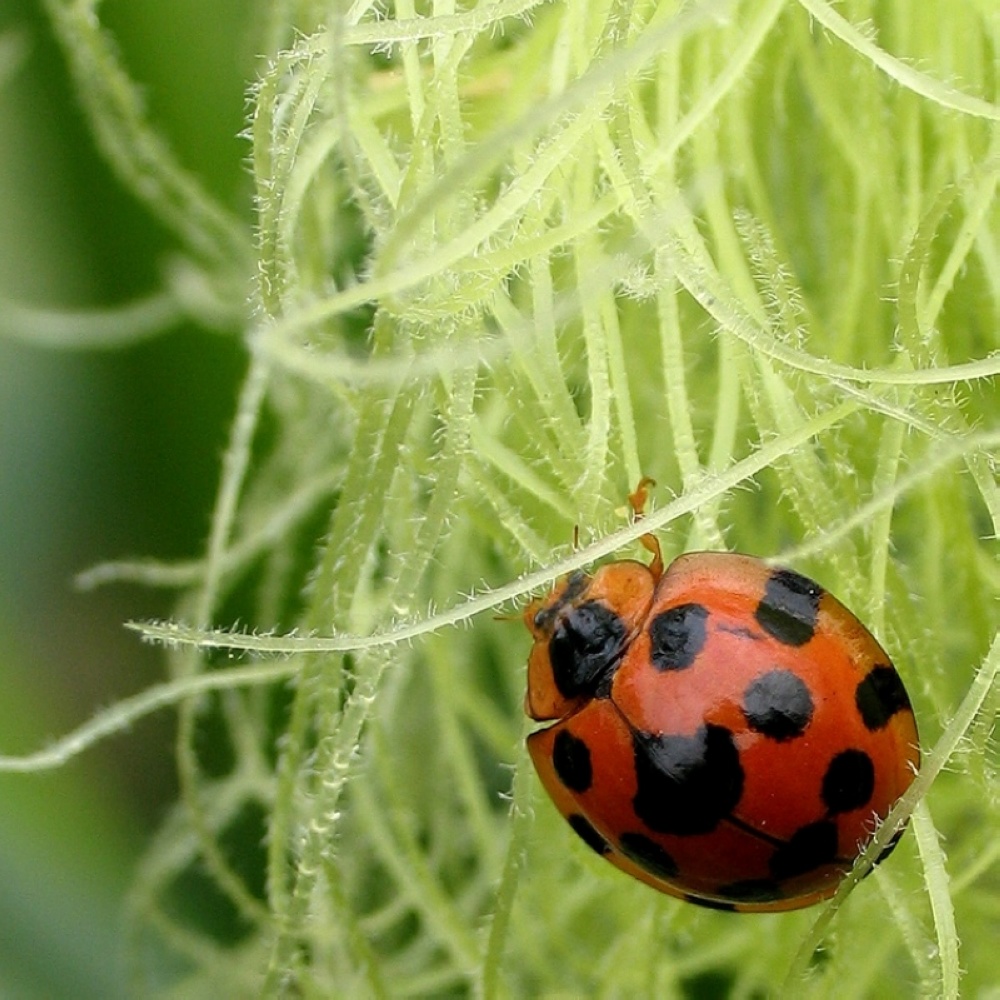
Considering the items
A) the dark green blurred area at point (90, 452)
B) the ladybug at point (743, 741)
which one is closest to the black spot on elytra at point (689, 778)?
the ladybug at point (743, 741)

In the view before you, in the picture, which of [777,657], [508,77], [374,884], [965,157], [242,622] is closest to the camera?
[777,657]

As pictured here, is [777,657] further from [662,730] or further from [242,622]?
[242,622]

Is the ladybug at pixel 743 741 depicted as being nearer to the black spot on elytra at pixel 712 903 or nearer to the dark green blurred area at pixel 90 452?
the black spot on elytra at pixel 712 903

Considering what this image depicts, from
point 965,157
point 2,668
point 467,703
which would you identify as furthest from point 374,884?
point 965,157

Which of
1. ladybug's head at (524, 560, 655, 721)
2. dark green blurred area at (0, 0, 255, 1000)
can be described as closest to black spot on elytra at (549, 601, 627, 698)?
ladybug's head at (524, 560, 655, 721)

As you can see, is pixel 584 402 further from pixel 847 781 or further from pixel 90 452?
pixel 90 452

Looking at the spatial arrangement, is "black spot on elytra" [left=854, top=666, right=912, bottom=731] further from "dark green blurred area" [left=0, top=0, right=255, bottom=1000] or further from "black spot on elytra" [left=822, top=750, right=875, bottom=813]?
"dark green blurred area" [left=0, top=0, right=255, bottom=1000]
